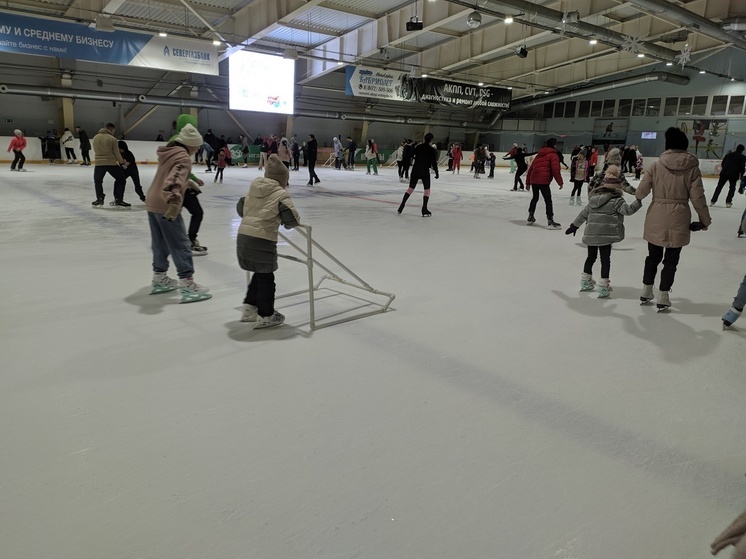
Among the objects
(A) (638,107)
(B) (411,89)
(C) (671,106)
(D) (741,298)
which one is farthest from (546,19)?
(A) (638,107)

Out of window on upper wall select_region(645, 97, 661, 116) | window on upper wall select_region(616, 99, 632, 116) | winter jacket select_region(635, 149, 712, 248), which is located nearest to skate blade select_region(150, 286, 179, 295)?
winter jacket select_region(635, 149, 712, 248)

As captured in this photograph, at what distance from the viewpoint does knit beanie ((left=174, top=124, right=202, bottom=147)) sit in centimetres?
350

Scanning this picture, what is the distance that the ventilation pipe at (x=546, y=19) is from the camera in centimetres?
1351

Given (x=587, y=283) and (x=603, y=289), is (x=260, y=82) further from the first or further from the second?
(x=603, y=289)

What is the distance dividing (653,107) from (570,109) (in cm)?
508

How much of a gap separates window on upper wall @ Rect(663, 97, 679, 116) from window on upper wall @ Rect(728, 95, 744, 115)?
262 cm

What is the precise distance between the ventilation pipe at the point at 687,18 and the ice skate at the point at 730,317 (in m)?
13.0

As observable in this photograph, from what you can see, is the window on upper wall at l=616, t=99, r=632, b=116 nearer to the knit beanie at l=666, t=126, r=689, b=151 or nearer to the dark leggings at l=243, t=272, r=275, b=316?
the knit beanie at l=666, t=126, r=689, b=151

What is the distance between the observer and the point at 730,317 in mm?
3473

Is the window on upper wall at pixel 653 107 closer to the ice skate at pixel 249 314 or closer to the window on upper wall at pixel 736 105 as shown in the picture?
the window on upper wall at pixel 736 105

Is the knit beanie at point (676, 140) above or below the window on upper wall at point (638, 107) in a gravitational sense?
below

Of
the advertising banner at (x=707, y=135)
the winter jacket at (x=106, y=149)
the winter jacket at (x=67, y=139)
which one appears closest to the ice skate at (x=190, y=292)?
the winter jacket at (x=106, y=149)

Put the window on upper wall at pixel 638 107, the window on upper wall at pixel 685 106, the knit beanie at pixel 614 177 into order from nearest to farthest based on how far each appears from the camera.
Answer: the knit beanie at pixel 614 177
the window on upper wall at pixel 685 106
the window on upper wall at pixel 638 107

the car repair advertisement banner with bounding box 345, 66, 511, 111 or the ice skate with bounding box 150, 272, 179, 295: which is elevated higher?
the car repair advertisement banner with bounding box 345, 66, 511, 111
